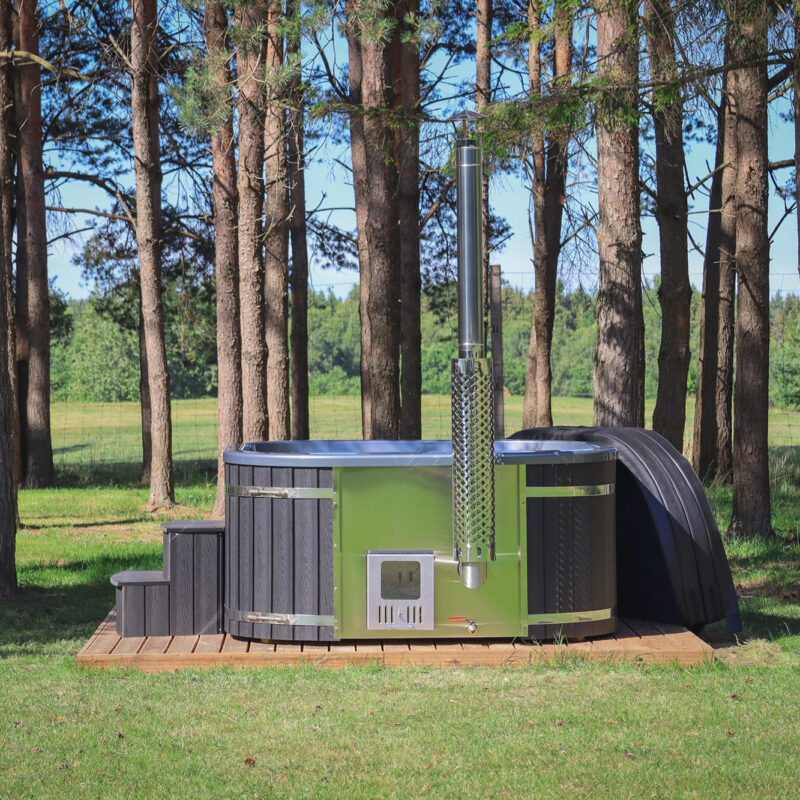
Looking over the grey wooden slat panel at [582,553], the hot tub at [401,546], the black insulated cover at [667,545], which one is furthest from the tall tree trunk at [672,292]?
the hot tub at [401,546]

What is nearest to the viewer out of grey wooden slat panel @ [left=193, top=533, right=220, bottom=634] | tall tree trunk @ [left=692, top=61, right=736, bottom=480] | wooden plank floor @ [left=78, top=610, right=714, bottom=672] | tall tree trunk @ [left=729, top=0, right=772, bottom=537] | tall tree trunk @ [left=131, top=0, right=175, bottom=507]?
wooden plank floor @ [left=78, top=610, right=714, bottom=672]

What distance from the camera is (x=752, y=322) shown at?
10.7m

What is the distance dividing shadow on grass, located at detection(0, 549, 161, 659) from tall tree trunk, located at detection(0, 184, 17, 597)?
0.18 metres

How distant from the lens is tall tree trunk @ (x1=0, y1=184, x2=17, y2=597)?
24.9 feet

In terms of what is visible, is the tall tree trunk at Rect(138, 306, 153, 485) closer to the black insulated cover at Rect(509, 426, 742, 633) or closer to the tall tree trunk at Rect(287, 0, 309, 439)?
the tall tree trunk at Rect(287, 0, 309, 439)

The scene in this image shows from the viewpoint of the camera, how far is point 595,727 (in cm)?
463

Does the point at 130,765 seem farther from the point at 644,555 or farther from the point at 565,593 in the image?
the point at 644,555

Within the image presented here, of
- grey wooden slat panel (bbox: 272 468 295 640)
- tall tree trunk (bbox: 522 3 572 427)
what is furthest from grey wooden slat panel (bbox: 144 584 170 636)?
tall tree trunk (bbox: 522 3 572 427)

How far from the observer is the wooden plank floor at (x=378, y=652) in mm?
5602

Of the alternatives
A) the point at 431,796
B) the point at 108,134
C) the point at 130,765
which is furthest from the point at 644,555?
the point at 108,134

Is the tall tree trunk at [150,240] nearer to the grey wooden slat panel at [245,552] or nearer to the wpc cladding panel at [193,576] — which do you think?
the wpc cladding panel at [193,576]

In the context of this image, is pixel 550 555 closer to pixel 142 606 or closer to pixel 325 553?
pixel 325 553

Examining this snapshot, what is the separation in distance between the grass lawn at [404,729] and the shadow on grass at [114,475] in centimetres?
1206

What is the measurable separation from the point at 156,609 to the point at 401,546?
56.8 inches
